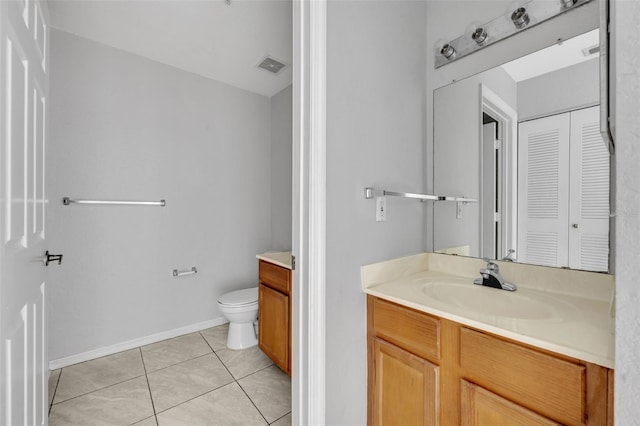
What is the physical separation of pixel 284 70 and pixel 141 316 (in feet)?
7.90

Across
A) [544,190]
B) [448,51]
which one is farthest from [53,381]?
[448,51]

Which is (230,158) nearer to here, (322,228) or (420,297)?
(322,228)

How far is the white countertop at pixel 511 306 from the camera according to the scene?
0.72 metres

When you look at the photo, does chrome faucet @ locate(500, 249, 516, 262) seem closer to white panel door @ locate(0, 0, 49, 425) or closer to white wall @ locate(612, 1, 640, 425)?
white wall @ locate(612, 1, 640, 425)

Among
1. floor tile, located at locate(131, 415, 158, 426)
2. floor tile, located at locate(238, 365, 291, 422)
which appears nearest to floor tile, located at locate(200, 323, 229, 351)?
floor tile, located at locate(238, 365, 291, 422)

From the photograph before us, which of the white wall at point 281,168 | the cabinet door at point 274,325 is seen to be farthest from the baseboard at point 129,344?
the white wall at point 281,168

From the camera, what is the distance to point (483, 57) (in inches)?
53.1

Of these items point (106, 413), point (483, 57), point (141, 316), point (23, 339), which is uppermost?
point (483, 57)

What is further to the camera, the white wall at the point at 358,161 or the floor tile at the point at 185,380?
the floor tile at the point at 185,380

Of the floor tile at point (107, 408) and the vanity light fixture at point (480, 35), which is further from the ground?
the vanity light fixture at point (480, 35)

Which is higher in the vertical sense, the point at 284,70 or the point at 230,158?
the point at 284,70

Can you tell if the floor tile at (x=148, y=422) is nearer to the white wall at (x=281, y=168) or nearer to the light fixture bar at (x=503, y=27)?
the white wall at (x=281, y=168)

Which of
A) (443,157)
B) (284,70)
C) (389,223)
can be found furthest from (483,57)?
(284,70)

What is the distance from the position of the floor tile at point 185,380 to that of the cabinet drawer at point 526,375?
1.53 m
